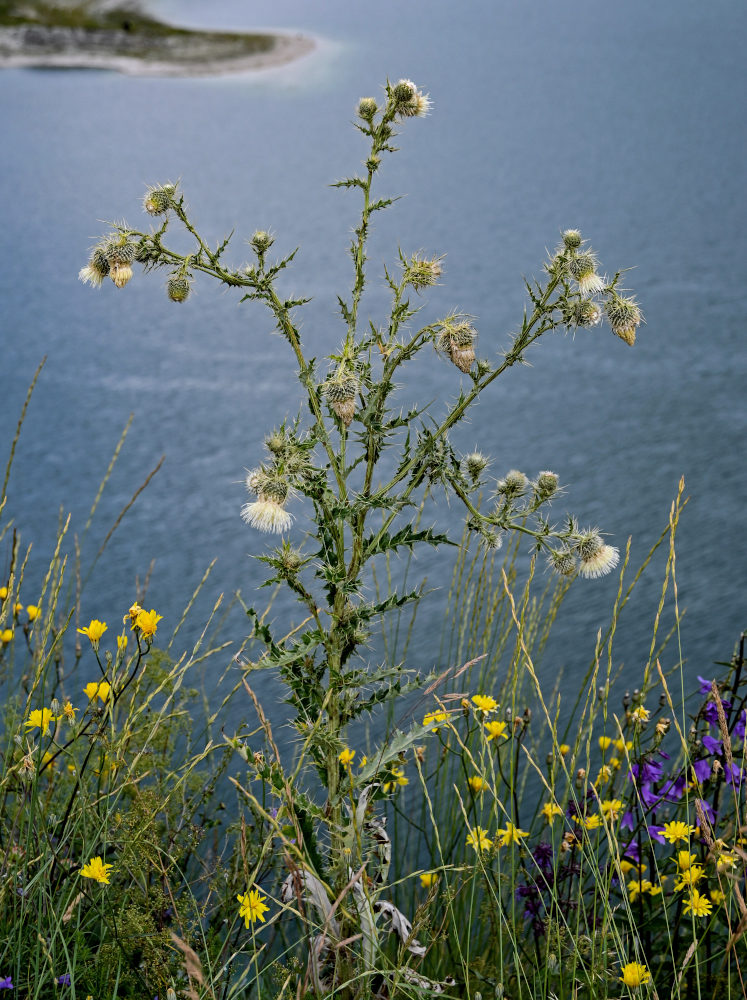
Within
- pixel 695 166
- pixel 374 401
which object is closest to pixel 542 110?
pixel 695 166

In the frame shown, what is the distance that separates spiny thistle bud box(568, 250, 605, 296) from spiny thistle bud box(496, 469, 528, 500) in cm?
17

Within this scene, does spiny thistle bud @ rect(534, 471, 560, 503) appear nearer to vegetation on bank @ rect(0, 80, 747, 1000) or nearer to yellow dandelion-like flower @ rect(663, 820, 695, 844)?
vegetation on bank @ rect(0, 80, 747, 1000)

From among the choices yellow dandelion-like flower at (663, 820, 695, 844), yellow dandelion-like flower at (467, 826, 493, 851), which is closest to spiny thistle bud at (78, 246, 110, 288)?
yellow dandelion-like flower at (467, 826, 493, 851)

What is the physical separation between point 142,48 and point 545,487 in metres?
4.57

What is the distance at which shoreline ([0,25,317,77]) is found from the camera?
4.33m

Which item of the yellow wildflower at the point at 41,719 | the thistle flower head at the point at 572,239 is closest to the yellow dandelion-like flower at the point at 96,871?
the yellow wildflower at the point at 41,719

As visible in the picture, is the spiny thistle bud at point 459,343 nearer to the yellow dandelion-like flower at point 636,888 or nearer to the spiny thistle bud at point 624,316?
the spiny thistle bud at point 624,316

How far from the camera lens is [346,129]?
11.6 feet

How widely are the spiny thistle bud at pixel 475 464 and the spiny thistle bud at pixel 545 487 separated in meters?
0.05

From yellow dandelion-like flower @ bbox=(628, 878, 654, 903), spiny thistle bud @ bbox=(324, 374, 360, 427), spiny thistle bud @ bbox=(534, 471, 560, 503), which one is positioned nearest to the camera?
spiny thistle bud @ bbox=(324, 374, 360, 427)

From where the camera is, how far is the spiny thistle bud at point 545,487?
0.87 metres

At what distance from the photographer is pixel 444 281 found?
9.57 ft

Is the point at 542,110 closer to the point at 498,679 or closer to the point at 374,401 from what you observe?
the point at 498,679

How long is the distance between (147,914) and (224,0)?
516cm
